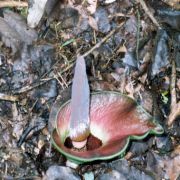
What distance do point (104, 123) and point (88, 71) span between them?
401 millimetres

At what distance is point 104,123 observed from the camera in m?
2.24

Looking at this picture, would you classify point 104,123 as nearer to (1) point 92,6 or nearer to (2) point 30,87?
(2) point 30,87

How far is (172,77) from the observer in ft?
8.34

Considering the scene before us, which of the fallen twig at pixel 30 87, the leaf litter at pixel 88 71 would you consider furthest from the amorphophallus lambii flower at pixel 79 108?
the fallen twig at pixel 30 87

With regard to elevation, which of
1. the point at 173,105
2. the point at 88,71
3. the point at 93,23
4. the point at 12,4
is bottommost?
the point at 173,105

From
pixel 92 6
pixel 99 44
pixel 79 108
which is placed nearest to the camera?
pixel 79 108

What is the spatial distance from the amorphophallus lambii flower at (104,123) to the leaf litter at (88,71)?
7.4 inches

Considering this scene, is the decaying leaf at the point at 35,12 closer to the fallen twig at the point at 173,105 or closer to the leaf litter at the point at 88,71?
the leaf litter at the point at 88,71

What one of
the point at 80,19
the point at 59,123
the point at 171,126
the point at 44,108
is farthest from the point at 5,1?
the point at 171,126

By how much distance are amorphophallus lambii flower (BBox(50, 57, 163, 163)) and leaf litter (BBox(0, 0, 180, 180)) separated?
0.61 feet

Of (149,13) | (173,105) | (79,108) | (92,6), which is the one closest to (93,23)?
(92,6)

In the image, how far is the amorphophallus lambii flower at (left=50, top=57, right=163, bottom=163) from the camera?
6.76ft

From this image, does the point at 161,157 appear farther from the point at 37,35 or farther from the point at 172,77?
the point at 37,35

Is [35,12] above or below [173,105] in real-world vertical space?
above
